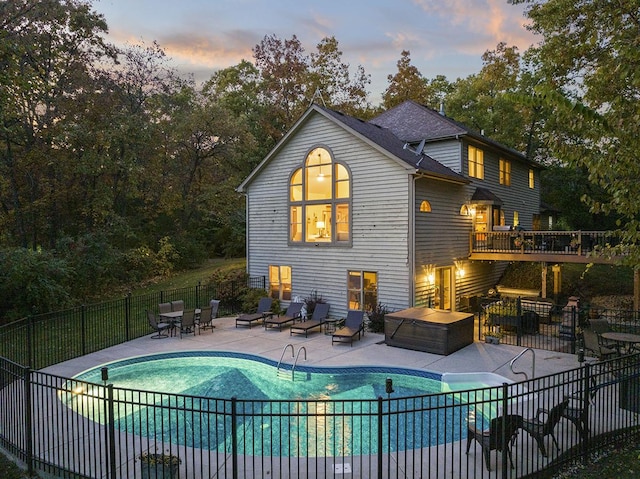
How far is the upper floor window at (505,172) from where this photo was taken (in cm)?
2145

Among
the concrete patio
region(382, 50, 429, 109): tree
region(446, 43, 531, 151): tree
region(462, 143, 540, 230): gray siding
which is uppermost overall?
region(382, 50, 429, 109): tree

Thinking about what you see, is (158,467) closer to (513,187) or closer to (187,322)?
(187,322)

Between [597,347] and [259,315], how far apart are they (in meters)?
10.9

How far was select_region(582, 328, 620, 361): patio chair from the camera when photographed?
10.8 metres

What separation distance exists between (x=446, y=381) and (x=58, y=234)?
68.4 feet

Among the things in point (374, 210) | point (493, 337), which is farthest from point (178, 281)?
point (493, 337)

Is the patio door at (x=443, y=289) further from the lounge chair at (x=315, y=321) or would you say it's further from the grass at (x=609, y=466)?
the grass at (x=609, y=466)

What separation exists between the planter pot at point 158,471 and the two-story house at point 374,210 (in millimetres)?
11132

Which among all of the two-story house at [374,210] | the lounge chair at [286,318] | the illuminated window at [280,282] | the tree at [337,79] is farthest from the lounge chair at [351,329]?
the tree at [337,79]

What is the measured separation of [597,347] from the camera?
10953mm

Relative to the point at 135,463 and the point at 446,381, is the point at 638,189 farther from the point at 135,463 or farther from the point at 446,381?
the point at 135,463

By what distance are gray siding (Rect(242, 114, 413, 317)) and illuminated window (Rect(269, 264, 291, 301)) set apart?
364 millimetres

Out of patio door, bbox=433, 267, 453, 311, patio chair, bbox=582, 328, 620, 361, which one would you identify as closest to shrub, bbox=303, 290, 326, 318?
patio door, bbox=433, 267, 453, 311

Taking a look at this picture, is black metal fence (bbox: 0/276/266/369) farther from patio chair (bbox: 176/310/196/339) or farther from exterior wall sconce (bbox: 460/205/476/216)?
exterior wall sconce (bbox: 460/205/476/216)
